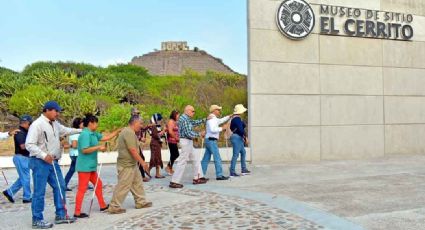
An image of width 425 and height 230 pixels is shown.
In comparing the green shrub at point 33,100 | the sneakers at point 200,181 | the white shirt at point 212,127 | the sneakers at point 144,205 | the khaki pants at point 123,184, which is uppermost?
the green shrub at point 33,100

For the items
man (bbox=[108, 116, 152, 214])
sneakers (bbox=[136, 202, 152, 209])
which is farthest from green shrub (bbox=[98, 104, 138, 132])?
man (bbox=[108, 116, 152, 214])

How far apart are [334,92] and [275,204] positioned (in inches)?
291

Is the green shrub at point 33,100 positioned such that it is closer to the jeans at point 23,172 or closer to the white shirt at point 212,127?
the white shirt at point 212,127

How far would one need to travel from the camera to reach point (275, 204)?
7074mm

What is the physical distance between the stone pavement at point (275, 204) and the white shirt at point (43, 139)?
1.06 meters

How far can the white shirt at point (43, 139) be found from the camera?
5.72m

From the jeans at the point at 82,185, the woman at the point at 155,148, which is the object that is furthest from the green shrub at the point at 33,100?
the jeans at the point at 82,185

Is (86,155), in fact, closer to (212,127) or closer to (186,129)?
(186,129)

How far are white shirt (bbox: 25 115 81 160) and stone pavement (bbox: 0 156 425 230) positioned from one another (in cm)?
106

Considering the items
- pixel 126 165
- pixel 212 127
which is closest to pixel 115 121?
pixel 212 127

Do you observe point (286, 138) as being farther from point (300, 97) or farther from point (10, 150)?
point (10, 150)

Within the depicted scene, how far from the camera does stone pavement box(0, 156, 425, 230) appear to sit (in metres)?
5.98

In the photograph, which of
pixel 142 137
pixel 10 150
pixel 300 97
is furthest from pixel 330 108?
pixel 10 150

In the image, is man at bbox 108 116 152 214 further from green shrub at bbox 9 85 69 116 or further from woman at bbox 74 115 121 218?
green shrub at bbox 9 85 69 116
